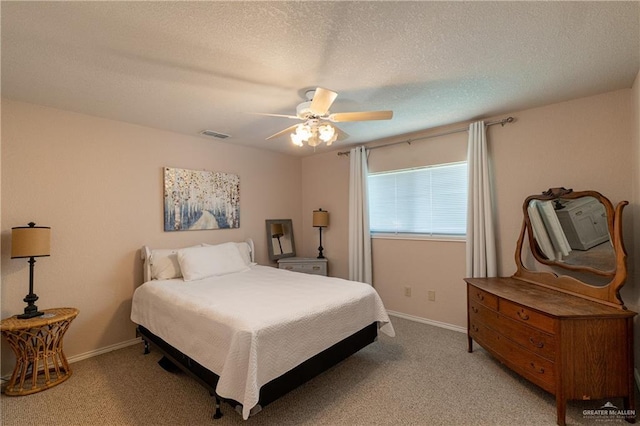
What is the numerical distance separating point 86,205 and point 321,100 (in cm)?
267

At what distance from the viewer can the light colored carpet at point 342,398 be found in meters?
1.98

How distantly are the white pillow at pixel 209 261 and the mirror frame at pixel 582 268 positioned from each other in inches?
122

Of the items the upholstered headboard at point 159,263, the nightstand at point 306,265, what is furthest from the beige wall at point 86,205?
the nightstand at point 306,265

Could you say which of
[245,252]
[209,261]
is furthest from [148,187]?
[245,252]

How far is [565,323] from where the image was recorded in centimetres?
190

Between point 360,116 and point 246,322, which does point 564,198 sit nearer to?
point 360,116

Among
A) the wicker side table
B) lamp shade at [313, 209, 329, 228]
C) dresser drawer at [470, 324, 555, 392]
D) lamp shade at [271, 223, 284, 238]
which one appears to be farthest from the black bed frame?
lamp shade at [271, 223, 284, 238]

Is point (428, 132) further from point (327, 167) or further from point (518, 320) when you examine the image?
point (518, 320)

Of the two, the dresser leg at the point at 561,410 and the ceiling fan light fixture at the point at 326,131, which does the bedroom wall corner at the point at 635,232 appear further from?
the ceiling fan light fixture at the point at 326,131

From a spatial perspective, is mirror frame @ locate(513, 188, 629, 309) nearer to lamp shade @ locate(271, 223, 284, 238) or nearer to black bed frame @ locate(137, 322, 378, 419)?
black bed frame @ locate(137, 322, 378, 419)

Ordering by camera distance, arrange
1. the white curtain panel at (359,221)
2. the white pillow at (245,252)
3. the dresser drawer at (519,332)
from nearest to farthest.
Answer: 1. the dresser drawer at (519,332)
2. the white pillow at (245,252)
3. the white curtain panel at (359,221)

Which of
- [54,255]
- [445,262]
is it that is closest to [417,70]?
[445,262]

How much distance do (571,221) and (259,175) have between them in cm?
382

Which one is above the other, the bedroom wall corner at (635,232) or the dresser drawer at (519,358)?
the bedroom wall corner at (635,232)
